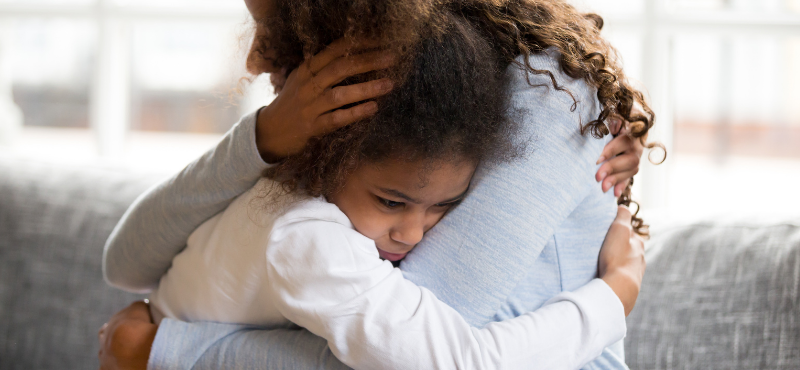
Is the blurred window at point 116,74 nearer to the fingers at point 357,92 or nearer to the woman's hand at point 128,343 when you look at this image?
the woman's hand at point 128,343

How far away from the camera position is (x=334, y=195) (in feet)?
2.67

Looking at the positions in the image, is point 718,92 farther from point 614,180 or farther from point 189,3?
point 189,3

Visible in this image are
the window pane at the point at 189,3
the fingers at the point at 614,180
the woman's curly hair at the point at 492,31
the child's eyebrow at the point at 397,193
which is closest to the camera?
the woman's curly hair at the point at 492,31

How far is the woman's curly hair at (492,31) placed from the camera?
690 millimetres

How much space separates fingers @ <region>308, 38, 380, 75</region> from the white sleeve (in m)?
0.19

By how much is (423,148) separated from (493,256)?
162 millimetres

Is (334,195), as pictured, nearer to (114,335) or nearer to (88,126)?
(114,335)

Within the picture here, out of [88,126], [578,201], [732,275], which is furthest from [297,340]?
[88,126]

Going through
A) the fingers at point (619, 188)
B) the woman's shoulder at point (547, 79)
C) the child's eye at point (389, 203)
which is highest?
the woman's shoulder at point (547, 79)

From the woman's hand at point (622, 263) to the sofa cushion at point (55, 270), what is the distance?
3.89ft

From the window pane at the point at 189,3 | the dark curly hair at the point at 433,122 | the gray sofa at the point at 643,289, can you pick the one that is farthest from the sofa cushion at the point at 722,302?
the window pane at the point at 189,3

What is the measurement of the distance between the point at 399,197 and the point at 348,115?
0.44 ft

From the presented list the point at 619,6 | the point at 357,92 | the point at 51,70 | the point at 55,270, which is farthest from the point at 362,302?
the point at 51,70

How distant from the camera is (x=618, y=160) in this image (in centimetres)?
92
